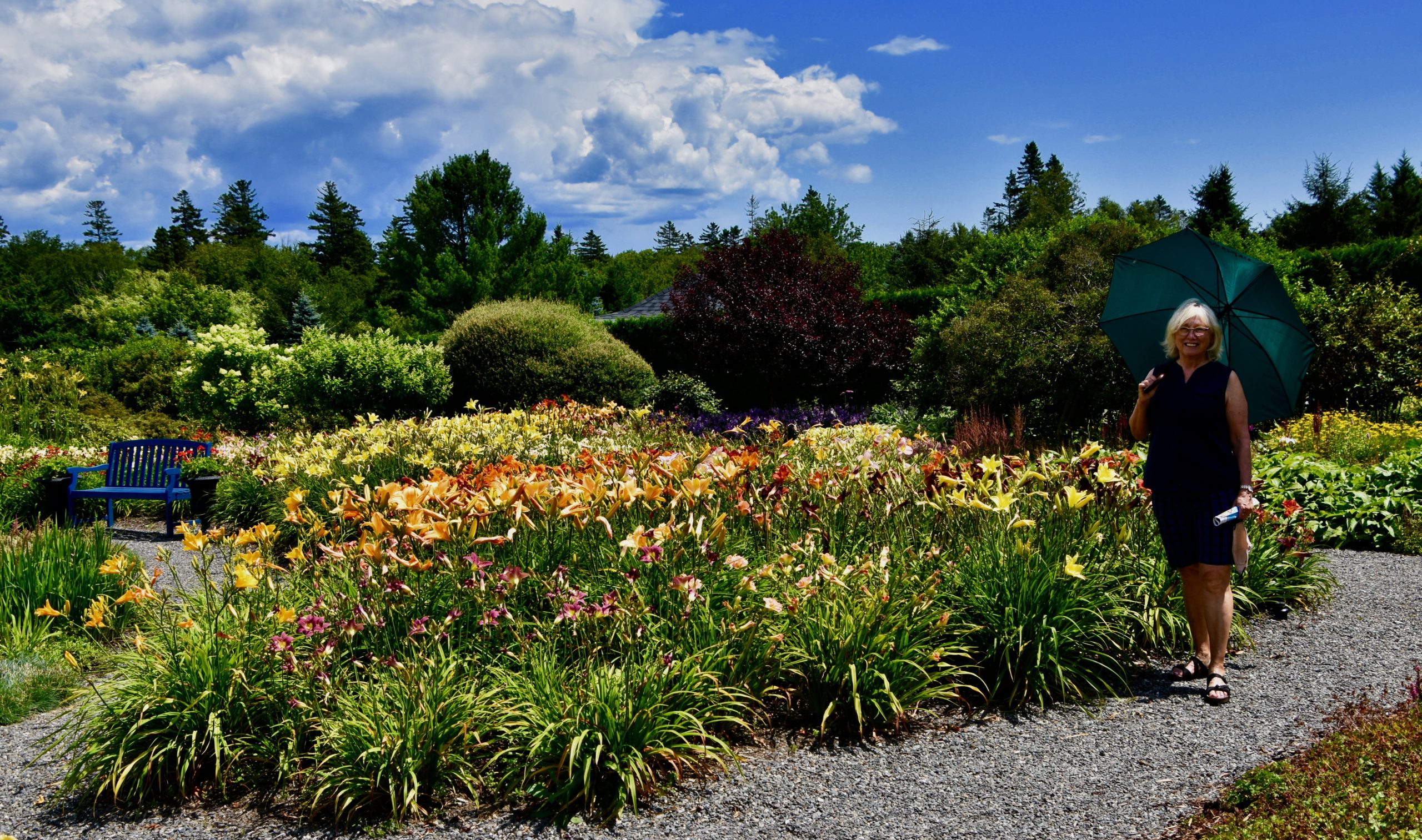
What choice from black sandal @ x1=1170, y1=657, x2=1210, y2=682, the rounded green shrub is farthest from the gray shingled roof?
black sandal @ x1=1170, y1=657, x2=1210, y2=682

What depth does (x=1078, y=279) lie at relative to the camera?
30.4 feet

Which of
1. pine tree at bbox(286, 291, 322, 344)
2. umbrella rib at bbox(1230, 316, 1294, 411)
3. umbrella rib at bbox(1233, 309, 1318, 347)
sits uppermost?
pine tree at bbox(286, 291, 322, 344)

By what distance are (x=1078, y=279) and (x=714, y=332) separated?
196 inches

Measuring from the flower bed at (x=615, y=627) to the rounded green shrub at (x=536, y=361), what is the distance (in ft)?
27.0

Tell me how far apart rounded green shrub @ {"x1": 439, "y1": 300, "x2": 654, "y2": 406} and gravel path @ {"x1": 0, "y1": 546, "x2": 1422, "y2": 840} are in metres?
9.28

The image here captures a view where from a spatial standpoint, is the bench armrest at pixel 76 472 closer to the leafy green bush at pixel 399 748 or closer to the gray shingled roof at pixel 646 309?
the leafy green bush at pixel 399 748

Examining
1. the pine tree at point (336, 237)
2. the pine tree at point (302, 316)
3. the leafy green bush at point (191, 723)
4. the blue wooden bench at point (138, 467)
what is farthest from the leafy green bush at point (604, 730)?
the pine tree at point (336, 237)

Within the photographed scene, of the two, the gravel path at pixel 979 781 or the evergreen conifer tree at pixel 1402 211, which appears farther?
the evergreen conifer tree at pixel 1402 211

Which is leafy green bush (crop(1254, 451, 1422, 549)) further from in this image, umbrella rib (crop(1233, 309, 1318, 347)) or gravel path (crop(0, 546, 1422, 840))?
gravel path (crop(0, 546, 1422, 840))

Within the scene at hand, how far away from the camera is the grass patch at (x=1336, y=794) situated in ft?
7.64

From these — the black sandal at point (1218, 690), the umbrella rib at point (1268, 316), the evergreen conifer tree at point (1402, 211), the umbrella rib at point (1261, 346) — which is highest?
the evergreen conifer tree at point (1402, 211)

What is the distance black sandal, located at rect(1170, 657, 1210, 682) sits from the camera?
140 inches

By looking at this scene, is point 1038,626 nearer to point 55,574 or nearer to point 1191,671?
point 1191,671

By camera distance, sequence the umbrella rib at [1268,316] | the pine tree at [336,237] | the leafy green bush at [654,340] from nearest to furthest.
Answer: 1. the umbrella rib at [1268,316]
2. the leafy green bush at [654,340]
3. the pine tree at [336,237]
